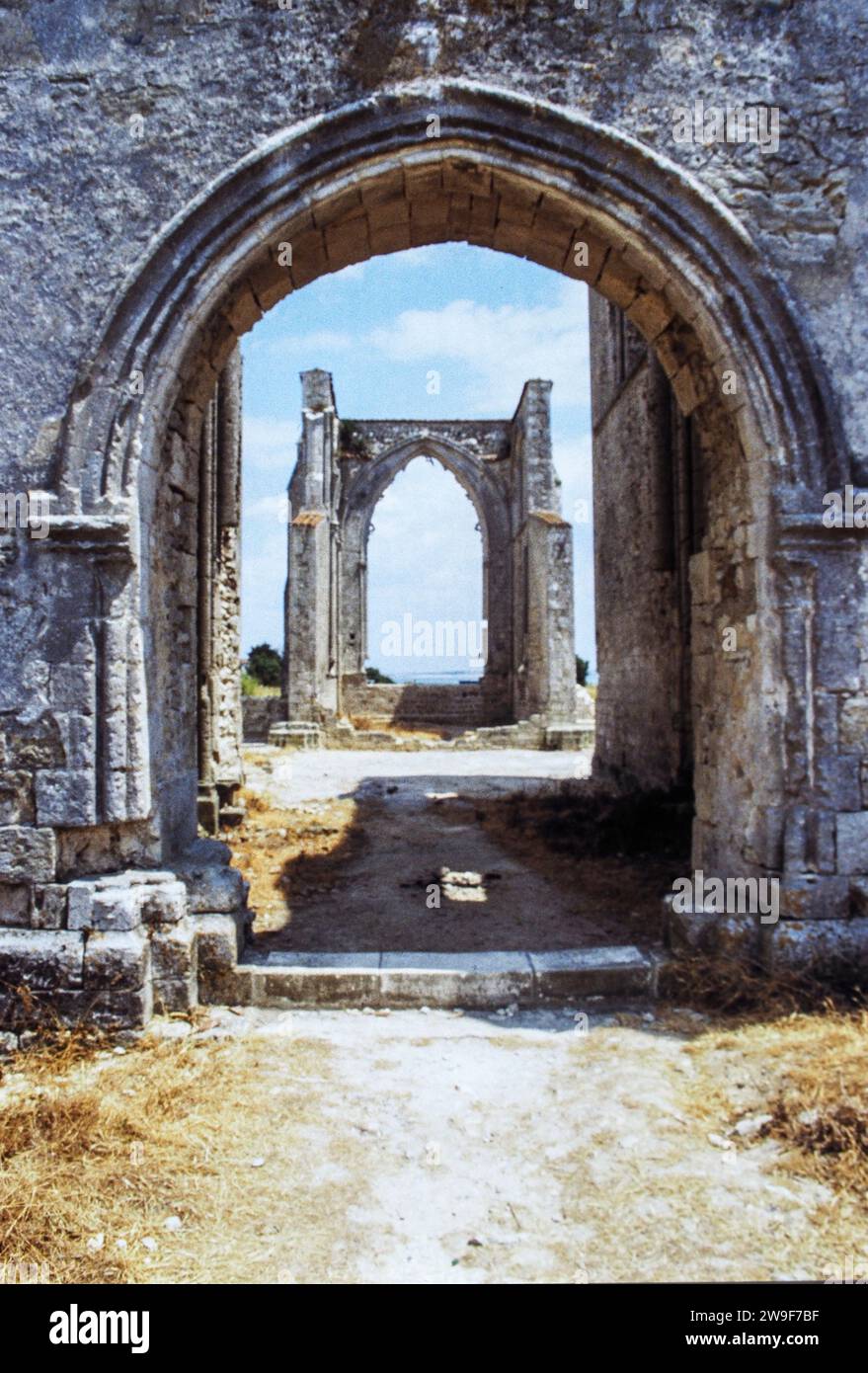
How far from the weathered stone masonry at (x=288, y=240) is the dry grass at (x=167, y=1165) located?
56cm

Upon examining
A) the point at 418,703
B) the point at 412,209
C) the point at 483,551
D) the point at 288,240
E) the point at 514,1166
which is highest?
the point at 483,551

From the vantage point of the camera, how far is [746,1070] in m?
3.47

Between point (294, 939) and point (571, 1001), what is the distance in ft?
5.84

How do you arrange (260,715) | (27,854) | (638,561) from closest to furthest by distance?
(27,854) < (638,561) < (260,715)

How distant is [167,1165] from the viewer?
2.85m

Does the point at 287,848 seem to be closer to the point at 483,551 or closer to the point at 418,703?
the point at 418,703

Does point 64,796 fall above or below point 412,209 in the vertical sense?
below

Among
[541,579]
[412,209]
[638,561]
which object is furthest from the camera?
[541,579]

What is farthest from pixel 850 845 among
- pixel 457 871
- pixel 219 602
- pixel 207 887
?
pixel 219 602

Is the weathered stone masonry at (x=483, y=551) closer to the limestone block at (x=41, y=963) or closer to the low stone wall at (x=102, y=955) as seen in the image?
the low stone wall at (x=102, y=955)

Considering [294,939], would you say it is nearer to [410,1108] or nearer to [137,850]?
[137,850]

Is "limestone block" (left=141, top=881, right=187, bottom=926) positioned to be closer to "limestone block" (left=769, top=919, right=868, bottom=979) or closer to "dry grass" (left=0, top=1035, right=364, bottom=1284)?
"dry grass" (left=0, top=1035, right=364, bottom=1284)

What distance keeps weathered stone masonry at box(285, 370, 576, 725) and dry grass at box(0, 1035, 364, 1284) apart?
51.7 feet

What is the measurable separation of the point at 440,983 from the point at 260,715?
57.3 feet
